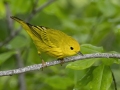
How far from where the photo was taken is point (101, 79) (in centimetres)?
360

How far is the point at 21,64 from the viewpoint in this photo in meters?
5.36

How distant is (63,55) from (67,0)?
18.7 ft

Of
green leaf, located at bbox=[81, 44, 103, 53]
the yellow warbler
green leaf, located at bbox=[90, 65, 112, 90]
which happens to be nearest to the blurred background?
the yellow warbler

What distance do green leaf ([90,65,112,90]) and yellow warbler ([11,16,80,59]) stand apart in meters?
0.45

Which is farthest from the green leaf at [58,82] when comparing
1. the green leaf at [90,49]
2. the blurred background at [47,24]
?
the green leaf at [90,49]

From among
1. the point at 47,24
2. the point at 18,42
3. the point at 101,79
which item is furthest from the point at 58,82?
Result: the point at 47,24

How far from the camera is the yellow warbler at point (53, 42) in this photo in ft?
13.4

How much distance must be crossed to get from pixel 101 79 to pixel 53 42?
3.18ft

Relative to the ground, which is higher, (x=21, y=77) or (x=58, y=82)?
(x=21, y=77)

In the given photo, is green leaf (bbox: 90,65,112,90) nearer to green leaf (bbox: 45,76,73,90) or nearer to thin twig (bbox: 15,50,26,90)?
green leaf (bbox: 45,76,73,90)

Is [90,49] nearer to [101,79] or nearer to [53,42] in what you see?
[101,79]

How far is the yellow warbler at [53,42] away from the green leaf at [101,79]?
1.48 ft

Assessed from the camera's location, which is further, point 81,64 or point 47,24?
point 47,24

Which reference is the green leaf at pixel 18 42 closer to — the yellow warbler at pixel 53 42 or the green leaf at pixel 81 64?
the yellow warbler at pixel 53 42
